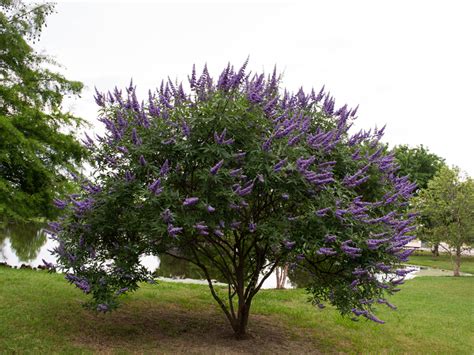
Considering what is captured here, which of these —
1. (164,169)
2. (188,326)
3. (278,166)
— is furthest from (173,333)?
(278,166)

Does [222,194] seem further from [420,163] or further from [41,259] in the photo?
[420,163]

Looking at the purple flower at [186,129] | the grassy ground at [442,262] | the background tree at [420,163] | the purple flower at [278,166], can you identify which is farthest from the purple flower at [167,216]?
the background tree at [420,163]

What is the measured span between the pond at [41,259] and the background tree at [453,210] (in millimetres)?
11715

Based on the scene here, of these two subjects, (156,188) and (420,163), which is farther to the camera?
(420,163)

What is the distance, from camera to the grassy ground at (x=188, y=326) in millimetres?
7363

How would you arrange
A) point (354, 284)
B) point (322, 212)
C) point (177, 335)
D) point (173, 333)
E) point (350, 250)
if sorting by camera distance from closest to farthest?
point (350, 250) → point (322, 212) → point (354, 284) → point (177, 335) → point (173, 333)

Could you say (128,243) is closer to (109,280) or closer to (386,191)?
(109,280)

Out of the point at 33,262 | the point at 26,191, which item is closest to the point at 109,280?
the point at 26,191

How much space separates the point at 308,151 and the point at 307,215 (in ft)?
3.51

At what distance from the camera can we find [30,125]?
13.7m

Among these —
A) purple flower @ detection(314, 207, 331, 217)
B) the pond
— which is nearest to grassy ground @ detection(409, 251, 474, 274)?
the pond

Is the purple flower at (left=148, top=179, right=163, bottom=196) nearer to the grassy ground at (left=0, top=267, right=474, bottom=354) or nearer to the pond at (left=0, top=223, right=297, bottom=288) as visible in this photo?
the grassy ground at (left=0, top=267, right=474, bottom=354)

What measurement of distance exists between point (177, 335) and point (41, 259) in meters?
11.2

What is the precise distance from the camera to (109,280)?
6.91 meters
